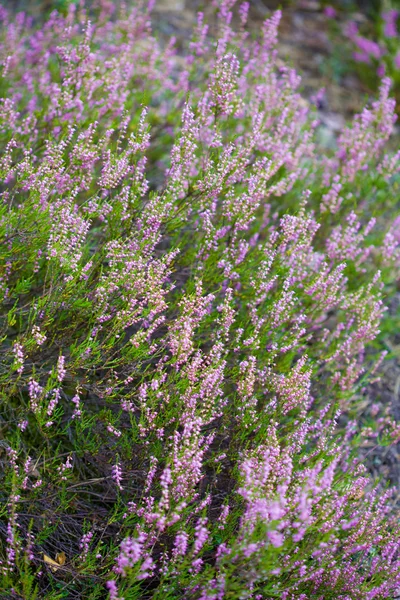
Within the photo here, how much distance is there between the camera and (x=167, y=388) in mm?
2475

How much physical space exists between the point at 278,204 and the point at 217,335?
62.8 inches

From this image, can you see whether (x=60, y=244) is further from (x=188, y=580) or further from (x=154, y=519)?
(x=188, y=580)

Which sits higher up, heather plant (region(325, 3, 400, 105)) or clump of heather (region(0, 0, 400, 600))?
heather plant (region(325, 3, 400, 105))

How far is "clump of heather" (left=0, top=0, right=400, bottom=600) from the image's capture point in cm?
212

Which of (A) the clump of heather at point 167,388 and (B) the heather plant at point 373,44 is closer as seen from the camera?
(A) the clump of heather at point 167,388

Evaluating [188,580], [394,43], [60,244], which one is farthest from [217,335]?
[394,43]

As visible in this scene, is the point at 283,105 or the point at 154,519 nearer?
the point at 154,519

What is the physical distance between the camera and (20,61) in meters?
4.24

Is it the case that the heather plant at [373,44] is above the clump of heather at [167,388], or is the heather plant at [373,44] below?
above

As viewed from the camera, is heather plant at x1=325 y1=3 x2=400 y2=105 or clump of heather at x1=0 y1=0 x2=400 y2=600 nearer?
clump of heather at x1=0 y1=0 x2=400 y2=600

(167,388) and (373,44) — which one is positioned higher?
(373,44)

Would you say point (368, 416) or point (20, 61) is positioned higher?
point (20, 61)

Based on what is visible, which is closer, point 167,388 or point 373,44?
point 167,388

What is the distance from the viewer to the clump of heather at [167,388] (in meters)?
2.12
